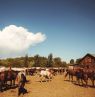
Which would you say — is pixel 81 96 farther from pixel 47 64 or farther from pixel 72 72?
pixel 47 64

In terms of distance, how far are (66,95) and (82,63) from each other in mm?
39251

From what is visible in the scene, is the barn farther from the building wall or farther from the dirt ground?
the dirt ground

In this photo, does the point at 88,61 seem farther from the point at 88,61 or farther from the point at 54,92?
the point at 54,92

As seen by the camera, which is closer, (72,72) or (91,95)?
(91,95)

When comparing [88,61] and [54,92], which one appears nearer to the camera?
[54,92]

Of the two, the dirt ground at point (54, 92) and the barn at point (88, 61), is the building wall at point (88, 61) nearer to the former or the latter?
the barn at point (88, 61)

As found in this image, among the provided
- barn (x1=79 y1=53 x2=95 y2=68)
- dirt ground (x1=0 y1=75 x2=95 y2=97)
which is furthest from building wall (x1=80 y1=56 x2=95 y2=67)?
dirt ground (x1=0 y1=75 x2=95 y2=97)

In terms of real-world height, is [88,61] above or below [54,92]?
above

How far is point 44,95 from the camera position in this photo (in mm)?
15711

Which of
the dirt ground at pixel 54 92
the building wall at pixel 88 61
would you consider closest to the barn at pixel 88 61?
the building wall at pixel 88 61

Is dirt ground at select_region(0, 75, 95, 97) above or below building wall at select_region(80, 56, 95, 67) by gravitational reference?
below

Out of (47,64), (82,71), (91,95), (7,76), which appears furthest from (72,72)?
(47,64)

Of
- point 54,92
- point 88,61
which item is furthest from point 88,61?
point 54,92

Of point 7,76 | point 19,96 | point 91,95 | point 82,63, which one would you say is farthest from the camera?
point 82,63
